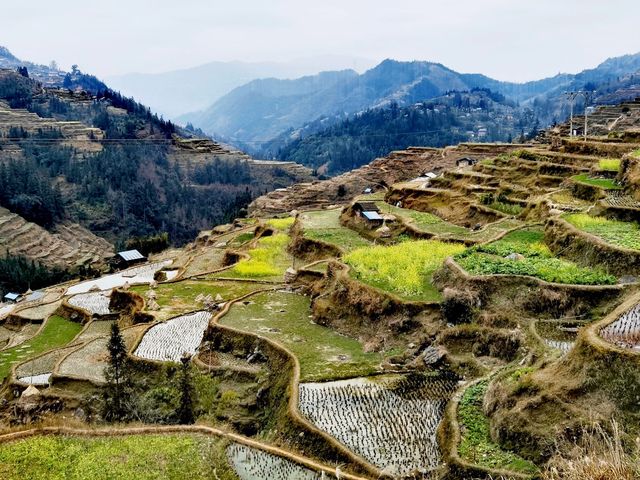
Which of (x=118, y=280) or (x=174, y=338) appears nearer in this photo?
(x=174, y=338)

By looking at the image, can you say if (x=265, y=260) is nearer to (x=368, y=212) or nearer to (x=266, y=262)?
(x=266, y=262)

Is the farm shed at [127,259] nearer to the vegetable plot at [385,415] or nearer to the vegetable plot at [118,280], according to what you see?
the vegetable plot at [118,280]

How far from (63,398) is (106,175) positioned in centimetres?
6519

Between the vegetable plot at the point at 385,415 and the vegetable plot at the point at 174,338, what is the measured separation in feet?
20.1

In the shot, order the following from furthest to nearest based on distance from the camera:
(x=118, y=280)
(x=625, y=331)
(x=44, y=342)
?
1. (x=118, y=280)
2. (x=44, y=342)
3. (x=625, y=331)

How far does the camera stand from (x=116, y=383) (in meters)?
17.7

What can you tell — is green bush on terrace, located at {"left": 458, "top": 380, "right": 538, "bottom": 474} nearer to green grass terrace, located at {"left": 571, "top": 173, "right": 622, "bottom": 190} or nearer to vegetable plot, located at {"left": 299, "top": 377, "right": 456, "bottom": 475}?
vegetable plot, located at {"left": 299, "top": 377, "right": 456, "bottom": 475}

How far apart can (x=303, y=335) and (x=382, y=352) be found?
121 inches

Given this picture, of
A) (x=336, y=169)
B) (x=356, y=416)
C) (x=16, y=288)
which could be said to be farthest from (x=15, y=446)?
(x=336, y=169)

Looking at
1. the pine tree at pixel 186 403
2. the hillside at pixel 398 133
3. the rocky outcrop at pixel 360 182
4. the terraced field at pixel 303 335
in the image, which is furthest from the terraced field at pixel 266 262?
the hillside at pixel 398 133

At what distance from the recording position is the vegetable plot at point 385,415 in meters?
11.8

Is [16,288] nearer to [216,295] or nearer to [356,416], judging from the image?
[216,295]

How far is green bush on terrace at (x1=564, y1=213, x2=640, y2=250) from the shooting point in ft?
56.6

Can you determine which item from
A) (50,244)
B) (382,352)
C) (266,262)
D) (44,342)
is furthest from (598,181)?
(50,244)
